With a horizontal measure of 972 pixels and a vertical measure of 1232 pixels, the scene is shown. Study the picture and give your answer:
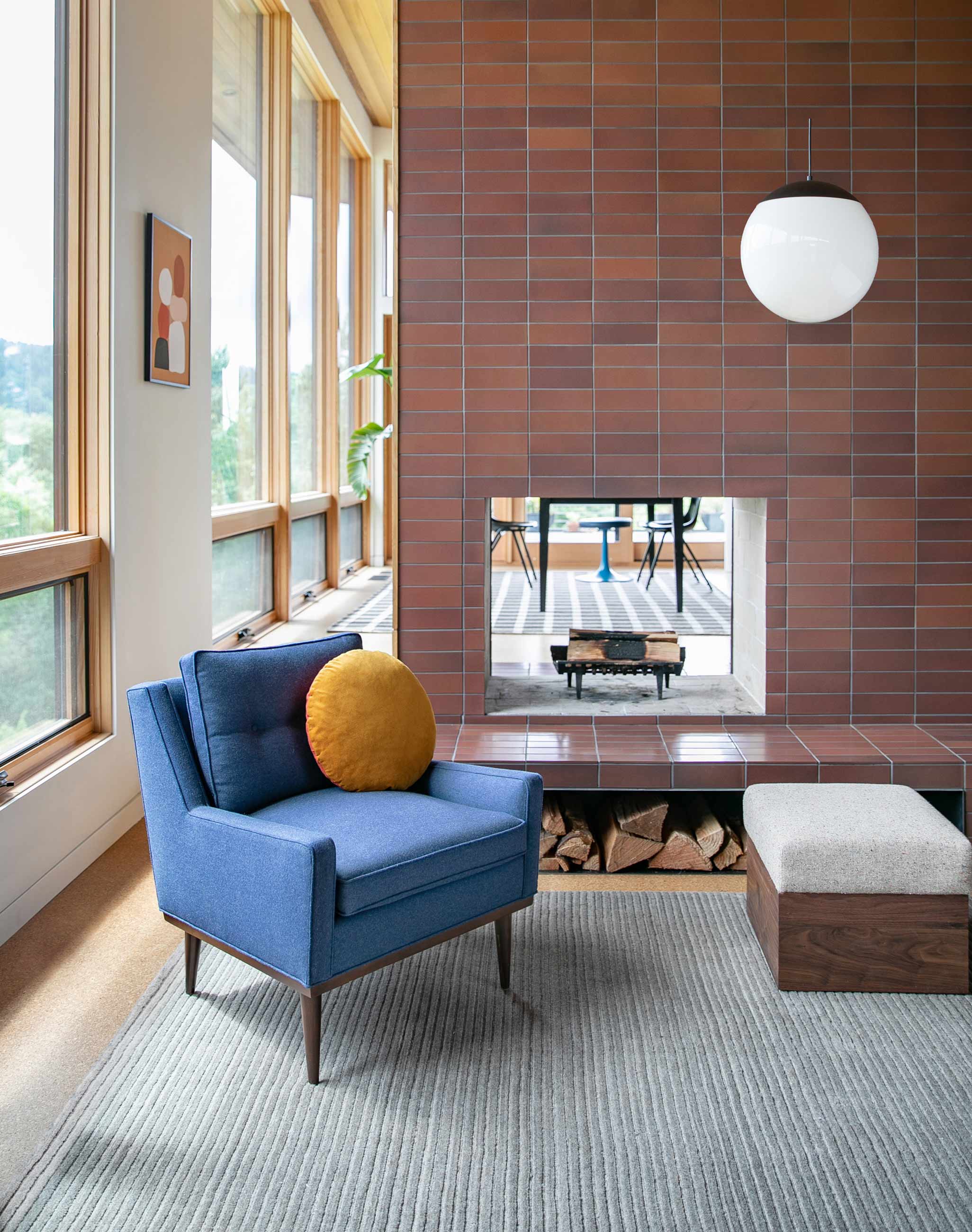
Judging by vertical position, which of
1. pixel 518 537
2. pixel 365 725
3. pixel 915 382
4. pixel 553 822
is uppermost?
pixel 915 382

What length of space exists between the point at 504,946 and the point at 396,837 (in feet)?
1.33

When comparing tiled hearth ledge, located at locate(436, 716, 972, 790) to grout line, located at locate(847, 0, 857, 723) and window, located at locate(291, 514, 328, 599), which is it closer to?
grout line, located at locate(847, 0, 857, 723)

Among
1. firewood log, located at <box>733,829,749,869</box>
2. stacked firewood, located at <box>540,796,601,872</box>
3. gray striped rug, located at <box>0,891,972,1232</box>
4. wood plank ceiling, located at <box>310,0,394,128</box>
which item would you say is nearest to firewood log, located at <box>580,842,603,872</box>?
stacked firewood, located at <box>540,796,601,872</box>

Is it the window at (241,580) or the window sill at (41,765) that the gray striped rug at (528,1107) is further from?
the window at (241,580)

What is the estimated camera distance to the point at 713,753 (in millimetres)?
3240

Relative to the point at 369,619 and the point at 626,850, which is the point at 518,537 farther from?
the point at 626,850

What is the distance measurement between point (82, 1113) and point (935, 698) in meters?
2.85

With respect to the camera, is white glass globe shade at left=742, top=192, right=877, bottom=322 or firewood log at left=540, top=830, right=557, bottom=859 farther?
firewood log at left=540, top=830, right=557, bottom=859

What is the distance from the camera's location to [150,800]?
2271mm

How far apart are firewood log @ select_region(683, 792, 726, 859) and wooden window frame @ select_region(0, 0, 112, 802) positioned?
70.9 inches

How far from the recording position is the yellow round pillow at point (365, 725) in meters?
2.41

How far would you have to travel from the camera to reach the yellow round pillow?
2410mm

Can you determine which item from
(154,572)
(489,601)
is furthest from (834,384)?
(154,572)

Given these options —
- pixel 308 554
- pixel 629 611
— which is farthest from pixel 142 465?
pixel 308 554
